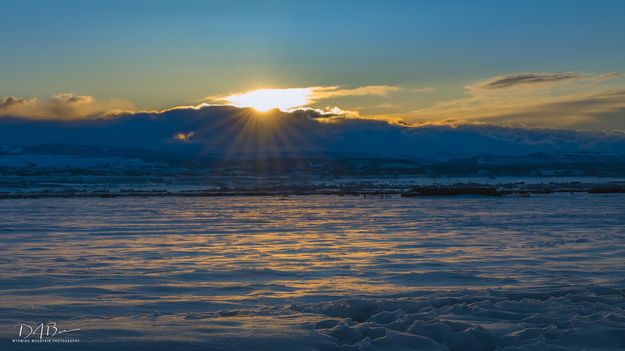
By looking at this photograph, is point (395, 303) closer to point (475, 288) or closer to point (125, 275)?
point (475, 288)

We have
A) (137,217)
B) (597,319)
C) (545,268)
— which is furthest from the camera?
(137,217)

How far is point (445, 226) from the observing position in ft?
99.5

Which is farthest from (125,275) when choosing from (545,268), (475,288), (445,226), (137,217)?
(137,217)

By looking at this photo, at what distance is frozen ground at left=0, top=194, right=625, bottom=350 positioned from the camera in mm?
10359

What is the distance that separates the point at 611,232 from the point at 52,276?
20.0 m
